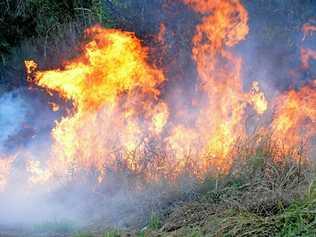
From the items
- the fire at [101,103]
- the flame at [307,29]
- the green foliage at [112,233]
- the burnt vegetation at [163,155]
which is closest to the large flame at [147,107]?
the fire at [101,103]

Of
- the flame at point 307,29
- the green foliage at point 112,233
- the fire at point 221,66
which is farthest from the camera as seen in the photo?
the flame at point 307,29

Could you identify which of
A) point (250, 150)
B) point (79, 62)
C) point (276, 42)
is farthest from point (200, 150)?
point (276, 42)

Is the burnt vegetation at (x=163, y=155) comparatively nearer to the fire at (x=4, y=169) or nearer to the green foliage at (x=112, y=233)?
the green foliage at (x=112, y=233)

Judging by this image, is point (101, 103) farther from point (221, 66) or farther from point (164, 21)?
point (164, 21)

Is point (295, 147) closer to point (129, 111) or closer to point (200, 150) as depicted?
point (200, 150)

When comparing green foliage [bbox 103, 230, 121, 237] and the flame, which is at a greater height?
the flame

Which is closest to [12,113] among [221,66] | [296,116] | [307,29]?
[221,66]

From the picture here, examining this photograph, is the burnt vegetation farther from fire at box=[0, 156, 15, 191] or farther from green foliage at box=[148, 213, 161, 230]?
fire at box=[0, 156, 15, 191]

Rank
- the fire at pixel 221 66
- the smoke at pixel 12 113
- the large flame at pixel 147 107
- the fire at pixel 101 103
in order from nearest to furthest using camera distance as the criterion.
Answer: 1. the large flame at pixel 147 107
2. the fire at pixel 101 103
3. the fire at pixel 221 66
4. the smoke at pixel 12 113

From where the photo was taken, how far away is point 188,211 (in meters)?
5.31

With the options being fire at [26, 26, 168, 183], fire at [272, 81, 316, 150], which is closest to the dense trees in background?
fire at [272, 81, 316, 150]

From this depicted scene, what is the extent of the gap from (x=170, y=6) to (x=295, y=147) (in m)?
3.84

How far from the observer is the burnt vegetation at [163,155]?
485 centimetres

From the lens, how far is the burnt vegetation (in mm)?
4852
